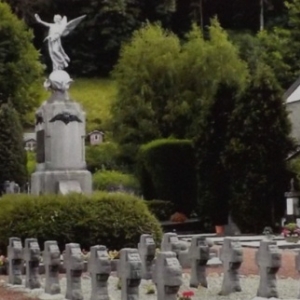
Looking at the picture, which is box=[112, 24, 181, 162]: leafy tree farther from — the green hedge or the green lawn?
the green lawn

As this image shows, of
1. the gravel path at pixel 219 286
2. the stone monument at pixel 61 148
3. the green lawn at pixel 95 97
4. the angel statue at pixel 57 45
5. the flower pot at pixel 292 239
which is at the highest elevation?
the green lawn at pixel 95 97

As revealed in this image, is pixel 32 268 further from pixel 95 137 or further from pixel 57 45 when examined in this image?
pixel 95 137

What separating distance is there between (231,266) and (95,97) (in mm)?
55828

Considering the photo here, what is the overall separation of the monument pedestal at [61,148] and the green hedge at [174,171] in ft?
49.3

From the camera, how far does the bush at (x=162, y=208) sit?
4209cm

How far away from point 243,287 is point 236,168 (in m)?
19.9

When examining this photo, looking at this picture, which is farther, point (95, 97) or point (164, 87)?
point (95, 97)

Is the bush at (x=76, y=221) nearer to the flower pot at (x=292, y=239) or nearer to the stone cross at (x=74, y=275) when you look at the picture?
the stone cross at (x=74, y=275)

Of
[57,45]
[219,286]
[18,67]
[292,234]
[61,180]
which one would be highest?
[18,67]

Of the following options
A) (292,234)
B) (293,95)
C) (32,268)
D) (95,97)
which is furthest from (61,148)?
(95,97)

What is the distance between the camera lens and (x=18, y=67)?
219 ft

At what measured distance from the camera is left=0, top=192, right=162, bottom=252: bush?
22.8 metres

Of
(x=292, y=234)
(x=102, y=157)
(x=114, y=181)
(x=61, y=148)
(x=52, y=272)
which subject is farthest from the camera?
(x=102, y=157)

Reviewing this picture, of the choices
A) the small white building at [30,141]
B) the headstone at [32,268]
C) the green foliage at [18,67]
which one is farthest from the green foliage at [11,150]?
the headstone at [32,268]
